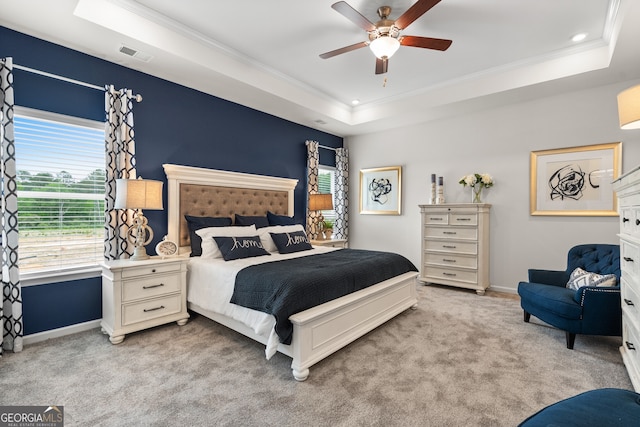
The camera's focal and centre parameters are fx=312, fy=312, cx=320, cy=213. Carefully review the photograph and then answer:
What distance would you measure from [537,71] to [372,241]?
3588 mm

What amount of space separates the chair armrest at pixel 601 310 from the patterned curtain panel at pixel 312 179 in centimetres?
370

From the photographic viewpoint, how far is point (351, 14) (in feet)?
8.03

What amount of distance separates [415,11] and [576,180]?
327 cm

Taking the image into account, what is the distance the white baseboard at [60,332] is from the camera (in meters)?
2.78

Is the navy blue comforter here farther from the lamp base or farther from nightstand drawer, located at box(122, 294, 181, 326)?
the lamp base

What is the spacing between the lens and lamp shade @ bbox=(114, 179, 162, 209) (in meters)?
2.93

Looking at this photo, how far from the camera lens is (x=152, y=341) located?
9.27 ft

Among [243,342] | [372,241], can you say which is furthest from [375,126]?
[243,342]

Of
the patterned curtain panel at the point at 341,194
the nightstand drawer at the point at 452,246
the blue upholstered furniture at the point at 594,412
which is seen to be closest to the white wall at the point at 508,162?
the nightstand drawer at the point at 452,246

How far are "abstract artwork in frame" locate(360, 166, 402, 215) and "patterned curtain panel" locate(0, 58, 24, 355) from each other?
16.1ft

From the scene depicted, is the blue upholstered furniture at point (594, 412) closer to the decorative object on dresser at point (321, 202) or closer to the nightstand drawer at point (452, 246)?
the nightstand drawer at point (452, 246)

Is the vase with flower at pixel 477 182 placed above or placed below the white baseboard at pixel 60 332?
above

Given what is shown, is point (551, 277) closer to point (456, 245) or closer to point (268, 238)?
point (456, 245)

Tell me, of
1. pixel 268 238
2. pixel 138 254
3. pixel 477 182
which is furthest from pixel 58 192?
pixel 477 182
